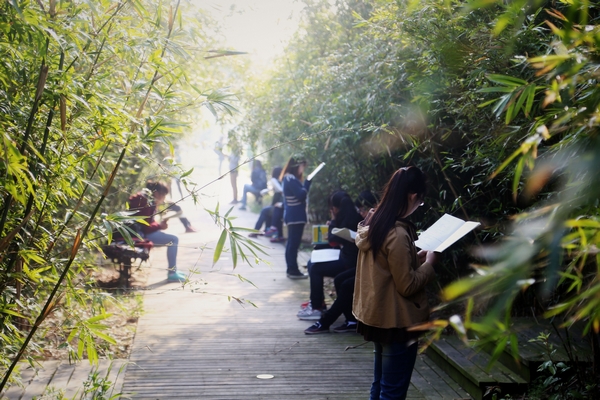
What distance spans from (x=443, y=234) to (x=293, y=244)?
5.79m

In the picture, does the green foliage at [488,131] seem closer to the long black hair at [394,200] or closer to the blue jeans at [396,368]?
the blue jeans at [396,368]

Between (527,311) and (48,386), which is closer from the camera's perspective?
(48,386)

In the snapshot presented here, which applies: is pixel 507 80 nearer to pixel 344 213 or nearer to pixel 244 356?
pixel 244 356

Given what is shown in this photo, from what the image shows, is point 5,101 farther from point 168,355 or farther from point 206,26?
point 206,26

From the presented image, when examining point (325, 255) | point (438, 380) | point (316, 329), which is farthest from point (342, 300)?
point (438, 380)

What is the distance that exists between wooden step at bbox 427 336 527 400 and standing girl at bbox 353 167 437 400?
793 millimetres

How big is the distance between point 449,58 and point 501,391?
2.34 meters

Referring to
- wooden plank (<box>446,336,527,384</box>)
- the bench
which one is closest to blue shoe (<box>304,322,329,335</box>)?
wooden plank (<box>446,336,527,384</box>)

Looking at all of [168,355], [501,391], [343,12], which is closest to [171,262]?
[168,355]

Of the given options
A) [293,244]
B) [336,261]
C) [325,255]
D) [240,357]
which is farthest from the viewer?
[293,244]

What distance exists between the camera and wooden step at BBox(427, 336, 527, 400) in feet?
14.7

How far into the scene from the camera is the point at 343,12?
10.5 meters

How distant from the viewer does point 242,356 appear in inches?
226

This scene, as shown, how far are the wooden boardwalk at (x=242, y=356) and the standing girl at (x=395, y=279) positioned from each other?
2.80 feet
